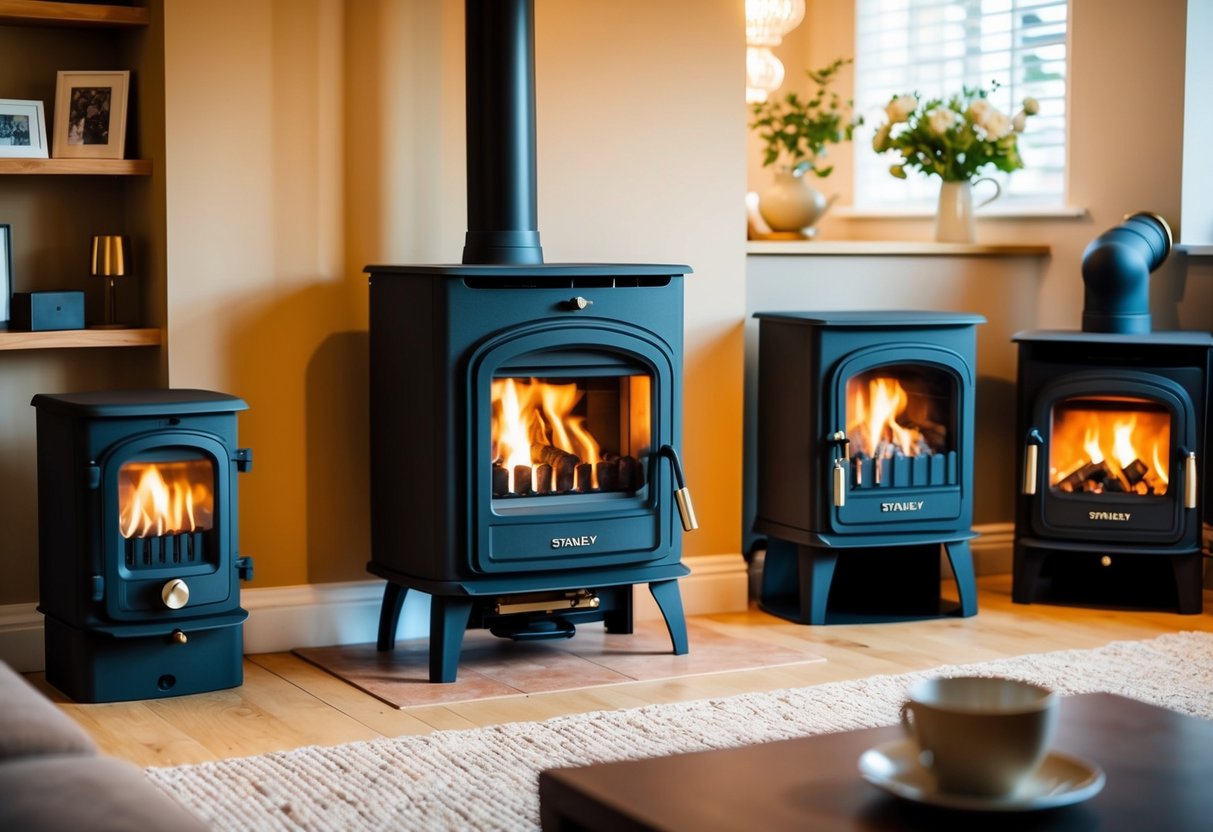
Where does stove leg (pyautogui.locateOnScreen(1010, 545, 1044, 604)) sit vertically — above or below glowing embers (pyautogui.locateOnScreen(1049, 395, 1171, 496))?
below

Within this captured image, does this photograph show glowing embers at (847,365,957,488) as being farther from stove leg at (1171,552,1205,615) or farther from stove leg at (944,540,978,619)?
stove leg at (1171,552,1205,615)

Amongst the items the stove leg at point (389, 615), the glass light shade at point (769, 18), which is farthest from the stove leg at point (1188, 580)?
the stove leg at point (389, 615)

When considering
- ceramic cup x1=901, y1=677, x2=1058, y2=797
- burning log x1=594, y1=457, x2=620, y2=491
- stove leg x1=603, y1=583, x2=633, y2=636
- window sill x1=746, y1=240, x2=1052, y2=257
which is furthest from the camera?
window sill x1=746, y1=240, x2=1052, y2=257

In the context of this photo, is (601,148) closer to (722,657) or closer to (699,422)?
(699,422)

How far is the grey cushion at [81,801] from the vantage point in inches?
53.1

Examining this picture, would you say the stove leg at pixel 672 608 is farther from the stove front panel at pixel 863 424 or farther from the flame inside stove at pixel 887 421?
the flame inside stove at pixel 887 421

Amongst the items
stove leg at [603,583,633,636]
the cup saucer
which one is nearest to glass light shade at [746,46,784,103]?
stove leg at [603,583,633,636]

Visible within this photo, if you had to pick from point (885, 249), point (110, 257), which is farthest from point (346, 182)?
point (885, 249)

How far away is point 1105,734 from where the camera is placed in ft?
5.98

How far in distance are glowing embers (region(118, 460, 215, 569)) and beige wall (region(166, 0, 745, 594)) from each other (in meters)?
0.31

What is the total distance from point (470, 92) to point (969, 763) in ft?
7.58

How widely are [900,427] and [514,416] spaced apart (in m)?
1.11

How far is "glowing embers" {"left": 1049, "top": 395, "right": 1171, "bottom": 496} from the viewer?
4086 millimetres

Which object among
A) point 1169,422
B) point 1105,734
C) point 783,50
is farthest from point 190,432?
point 783,50
